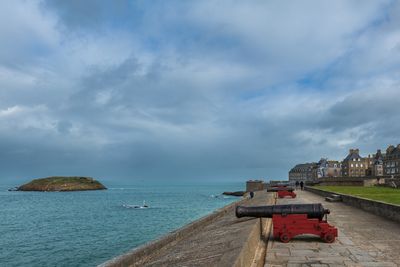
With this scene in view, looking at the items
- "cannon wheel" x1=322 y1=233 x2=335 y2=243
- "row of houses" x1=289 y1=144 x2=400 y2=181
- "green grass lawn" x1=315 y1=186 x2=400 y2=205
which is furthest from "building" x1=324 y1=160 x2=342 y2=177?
"cannon wheel" x1=322 y1=233 x2=335 y2=243

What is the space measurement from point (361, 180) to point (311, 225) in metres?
46.5

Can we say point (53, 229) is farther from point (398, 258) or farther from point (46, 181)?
point (46, 181)

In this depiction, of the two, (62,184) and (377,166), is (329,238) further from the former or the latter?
(62,184)

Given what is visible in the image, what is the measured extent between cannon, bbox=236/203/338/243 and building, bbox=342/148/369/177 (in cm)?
10665

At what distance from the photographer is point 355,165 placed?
108m

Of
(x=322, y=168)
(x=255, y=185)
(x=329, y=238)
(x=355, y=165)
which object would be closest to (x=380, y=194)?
(x=329, y=238)

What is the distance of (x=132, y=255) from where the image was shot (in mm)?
10336

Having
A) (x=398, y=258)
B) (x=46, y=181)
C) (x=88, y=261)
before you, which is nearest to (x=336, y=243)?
(x=398, y=258)

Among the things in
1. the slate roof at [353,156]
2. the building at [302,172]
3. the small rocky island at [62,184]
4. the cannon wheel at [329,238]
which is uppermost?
the slate roof at [353,156]

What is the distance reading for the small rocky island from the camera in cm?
15738

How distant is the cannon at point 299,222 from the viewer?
27.8ft

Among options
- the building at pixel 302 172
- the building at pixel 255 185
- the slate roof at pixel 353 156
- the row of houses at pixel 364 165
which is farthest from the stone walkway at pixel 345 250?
the building at pixel 302 172

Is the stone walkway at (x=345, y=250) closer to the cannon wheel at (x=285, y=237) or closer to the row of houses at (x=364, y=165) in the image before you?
the cannon wheel at (x=285, y=237)

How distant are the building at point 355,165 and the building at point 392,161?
10013 millimetres
